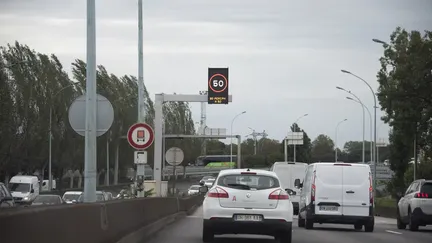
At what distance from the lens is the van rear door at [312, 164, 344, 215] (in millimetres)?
21125

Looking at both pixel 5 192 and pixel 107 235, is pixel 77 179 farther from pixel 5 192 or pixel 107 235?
pixel 107 235

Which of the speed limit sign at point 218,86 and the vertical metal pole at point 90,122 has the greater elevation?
the speed limit sign at point 218,86

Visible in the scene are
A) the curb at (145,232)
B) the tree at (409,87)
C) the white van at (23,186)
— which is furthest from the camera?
the white van at (23,186)

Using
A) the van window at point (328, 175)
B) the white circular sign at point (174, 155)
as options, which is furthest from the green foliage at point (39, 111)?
the van window at point (328, 175)

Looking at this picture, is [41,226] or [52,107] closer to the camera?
[41,226]

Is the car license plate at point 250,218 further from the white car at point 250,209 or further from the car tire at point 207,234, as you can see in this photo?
the car tire at point 207,234

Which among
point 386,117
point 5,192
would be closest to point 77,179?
point 386,117

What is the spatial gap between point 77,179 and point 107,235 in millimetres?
81632

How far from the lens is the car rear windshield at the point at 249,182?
49.5ft

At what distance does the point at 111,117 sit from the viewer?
1405 cm

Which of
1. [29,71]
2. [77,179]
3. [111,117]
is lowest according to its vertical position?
[77,179]

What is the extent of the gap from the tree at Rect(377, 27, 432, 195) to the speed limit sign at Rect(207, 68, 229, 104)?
805 centimetres

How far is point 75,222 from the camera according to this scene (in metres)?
9.84

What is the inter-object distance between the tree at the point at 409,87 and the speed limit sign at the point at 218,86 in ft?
26.4
